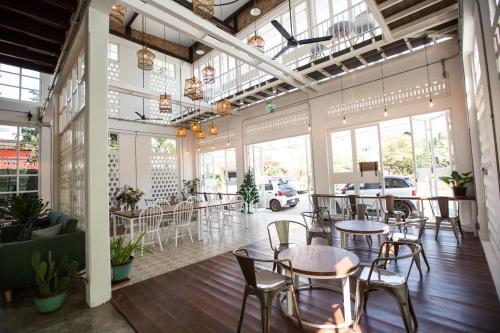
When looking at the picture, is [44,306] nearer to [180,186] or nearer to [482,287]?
[482,287]

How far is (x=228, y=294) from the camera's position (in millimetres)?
2762

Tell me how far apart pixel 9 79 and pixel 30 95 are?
578mm

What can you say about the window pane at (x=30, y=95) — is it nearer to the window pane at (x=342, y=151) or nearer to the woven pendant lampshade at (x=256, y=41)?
the woven pendant lampshade at (x=256, y=41)

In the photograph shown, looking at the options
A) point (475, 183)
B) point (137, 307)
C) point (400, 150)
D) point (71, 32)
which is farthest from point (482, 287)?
point (71, 32)

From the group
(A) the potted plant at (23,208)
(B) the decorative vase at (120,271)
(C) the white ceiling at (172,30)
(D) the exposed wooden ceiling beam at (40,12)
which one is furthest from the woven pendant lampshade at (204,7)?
(C) the white ceiling at (172,30)

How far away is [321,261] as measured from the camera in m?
2.12

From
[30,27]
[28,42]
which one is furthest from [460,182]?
[28,42]

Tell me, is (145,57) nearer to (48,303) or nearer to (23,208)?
(23,208)

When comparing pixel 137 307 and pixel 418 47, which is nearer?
pixel 137 307

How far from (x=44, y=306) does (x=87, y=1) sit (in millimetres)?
3613

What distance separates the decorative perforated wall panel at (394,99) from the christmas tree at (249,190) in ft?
12.0

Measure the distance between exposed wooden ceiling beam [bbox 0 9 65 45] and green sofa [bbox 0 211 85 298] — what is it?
9.67ft

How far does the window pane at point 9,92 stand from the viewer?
6.64 m

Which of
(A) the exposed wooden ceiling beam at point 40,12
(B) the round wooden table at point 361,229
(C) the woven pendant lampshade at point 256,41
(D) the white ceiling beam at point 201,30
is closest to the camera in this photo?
(A) the exposed wooden ceiling beam at point 40,12
